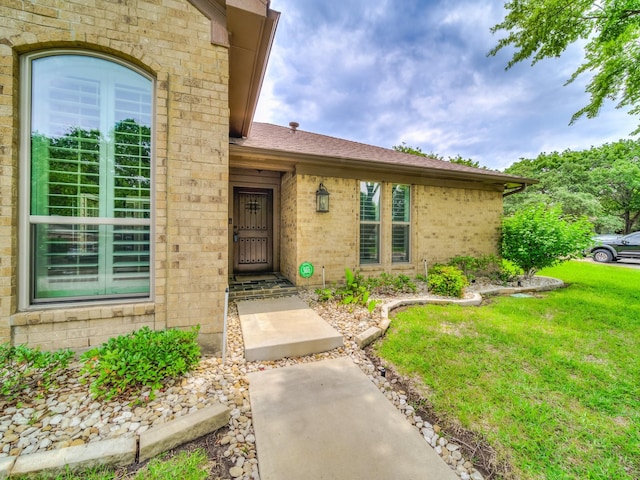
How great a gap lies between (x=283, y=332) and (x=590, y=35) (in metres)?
9.33

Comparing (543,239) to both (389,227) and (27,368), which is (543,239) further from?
(27,368)

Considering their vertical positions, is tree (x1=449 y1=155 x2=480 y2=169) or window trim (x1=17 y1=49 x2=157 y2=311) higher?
tree (x1=449 y1=155 x2=480 y2=169)

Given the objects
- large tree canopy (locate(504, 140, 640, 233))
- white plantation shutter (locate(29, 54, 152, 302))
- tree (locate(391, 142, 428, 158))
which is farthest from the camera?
tree (locate(391, 142, 428, 158))

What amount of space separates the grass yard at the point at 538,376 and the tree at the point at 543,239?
6.53ft

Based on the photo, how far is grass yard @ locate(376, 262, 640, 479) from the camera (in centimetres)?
181

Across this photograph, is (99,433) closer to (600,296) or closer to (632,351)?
(632,351)

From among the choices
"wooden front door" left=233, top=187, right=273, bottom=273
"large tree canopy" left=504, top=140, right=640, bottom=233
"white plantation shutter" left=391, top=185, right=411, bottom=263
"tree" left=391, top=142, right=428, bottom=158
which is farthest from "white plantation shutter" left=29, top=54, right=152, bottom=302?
"tree" left=391, top=142, right=428, bottom=158

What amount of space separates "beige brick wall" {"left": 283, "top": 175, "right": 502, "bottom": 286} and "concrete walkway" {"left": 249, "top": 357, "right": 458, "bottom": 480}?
10.9 feet

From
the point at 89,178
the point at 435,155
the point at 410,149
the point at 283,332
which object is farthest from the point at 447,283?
the point at 435,155

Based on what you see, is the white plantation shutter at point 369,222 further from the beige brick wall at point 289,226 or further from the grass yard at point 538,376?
the grass yard at point 538,376

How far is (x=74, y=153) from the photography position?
2.62 meters

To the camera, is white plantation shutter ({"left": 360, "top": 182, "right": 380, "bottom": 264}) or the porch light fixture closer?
the porch light fixture

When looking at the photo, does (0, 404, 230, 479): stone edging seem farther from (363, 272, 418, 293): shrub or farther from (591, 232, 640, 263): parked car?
(591, 232, 640, 263): parked car

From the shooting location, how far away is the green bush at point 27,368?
6.79 ft
